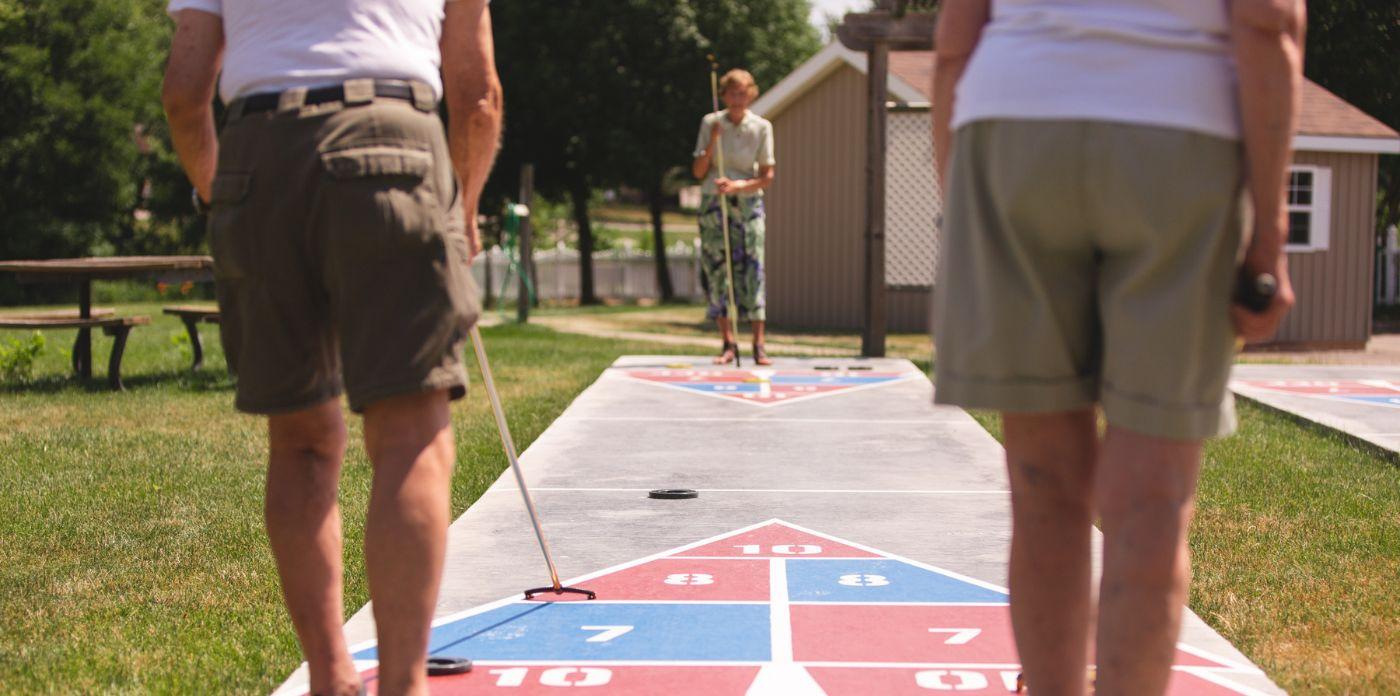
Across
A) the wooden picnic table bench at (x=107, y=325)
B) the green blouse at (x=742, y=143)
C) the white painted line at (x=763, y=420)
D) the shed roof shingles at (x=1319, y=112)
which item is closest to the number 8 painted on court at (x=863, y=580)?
the white painted line at (x=763, y=420)

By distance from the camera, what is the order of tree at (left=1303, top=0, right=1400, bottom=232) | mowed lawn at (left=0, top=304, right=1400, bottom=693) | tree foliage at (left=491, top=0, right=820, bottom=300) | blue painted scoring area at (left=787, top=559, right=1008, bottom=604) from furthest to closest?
tree foliage at (left=491, top=0, right=820, bottom=300) < tree at (left=1303, top=0, right=1400, bottom=232) < blue painted scoring area at (left=787, top=559, right=1008, bottom=604) < mowed lawn at (left=0, top=304, right=1400, bottom=693)

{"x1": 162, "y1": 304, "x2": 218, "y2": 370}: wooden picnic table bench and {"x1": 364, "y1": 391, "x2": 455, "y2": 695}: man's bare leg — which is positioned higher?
{"x1": 364, "y1": 391, "x2": 455, "y2": 695}: man's bare leg

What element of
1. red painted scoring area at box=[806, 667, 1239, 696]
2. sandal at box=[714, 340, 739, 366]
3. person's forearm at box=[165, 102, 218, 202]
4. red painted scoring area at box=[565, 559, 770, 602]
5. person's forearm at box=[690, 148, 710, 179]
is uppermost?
person's forearm at box=[165, 102, 218, 202]

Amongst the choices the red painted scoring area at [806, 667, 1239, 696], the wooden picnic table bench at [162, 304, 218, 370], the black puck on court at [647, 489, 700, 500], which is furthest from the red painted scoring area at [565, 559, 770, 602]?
the wooden picnic table bench at [162, 304, 218, 370]

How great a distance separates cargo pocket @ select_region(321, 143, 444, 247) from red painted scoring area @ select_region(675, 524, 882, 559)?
82.3 inches

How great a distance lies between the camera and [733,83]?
9.52 m

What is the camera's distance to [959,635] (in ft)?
11.3

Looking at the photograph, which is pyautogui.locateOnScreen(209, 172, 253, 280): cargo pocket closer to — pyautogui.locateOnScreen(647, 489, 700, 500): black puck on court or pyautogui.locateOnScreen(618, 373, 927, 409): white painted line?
pyautogui.locateOnScreen(647, 489, 700, 500): black puck on court

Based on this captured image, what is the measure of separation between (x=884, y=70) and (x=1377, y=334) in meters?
14.8

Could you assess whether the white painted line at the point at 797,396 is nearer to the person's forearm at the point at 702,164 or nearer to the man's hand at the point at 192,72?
the person's forearm at the point at 702,164

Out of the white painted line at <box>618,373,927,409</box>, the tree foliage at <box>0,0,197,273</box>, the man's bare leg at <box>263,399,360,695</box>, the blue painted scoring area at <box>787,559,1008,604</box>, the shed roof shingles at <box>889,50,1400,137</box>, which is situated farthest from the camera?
the tree foliage at <box>0,0,197,273</box>

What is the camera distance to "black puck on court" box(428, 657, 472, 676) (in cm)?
312

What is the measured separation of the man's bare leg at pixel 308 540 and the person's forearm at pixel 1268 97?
5.31 feet

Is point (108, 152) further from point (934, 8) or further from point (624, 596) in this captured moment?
point (624, 596)
